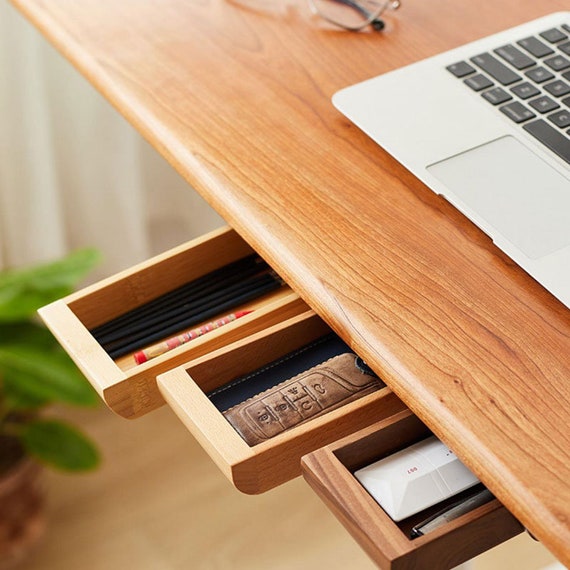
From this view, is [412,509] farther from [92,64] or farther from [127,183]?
[127,183]

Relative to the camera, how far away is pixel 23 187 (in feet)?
5.15

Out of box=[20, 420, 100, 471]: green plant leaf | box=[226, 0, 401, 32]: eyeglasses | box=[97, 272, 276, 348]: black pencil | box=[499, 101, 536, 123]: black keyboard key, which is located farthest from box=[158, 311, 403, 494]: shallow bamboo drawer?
box=[20, 420, 100, 471]: green plant leaf

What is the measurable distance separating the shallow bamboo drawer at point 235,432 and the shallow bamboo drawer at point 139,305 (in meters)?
0.03

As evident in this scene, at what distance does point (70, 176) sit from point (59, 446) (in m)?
0.44

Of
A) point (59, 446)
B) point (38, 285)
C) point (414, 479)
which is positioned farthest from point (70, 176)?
point (414, 479)

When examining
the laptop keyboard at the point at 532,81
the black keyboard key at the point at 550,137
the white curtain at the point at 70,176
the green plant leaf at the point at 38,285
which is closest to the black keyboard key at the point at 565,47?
the laptop keyboard at the point at 532,81

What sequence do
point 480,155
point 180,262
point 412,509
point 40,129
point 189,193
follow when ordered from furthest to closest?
point 189,193
point 40,129
point 180,262
point 480,155
point 412,509

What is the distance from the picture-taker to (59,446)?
1498 millimetres

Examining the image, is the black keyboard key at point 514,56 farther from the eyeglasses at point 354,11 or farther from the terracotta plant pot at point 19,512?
the terracotta plant pot at point 19,512

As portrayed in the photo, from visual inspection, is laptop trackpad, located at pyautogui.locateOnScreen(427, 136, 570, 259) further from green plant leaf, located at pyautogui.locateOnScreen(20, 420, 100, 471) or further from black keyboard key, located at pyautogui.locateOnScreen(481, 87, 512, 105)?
green plant leaf, located at pyautogui.locateOnScreen(20, 420, 100, 471)

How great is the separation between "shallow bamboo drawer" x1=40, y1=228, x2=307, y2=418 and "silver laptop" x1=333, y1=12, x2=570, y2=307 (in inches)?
5.8

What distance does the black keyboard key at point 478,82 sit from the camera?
0.78 m

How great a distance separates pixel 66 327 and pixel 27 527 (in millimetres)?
892

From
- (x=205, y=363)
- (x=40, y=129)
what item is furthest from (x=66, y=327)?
(x=40, y=129)
